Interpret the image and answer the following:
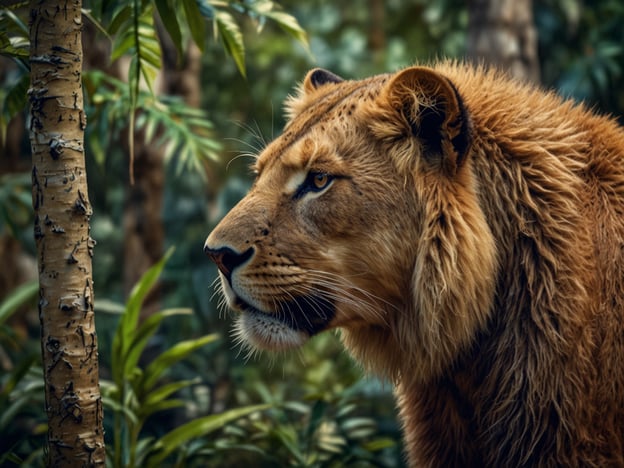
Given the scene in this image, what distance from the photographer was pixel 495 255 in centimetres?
258

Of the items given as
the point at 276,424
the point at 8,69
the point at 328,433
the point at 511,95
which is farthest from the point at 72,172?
the point at 8,69

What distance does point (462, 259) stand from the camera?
2.54 metres

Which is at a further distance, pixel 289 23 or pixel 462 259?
pixel 289 23

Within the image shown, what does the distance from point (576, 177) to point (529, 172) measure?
0.18 meters

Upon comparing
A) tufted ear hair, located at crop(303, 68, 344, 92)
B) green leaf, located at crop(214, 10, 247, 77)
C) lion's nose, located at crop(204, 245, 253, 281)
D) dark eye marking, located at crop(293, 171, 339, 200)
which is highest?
green leaf, located at crop(214, 10, 247, 77)

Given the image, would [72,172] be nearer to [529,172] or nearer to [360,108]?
[360,108]

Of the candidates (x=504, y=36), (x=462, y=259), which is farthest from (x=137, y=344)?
(x=504, y=36)

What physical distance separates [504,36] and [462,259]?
3135 mm

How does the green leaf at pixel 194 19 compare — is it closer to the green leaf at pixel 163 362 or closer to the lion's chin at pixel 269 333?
the lion's chin at pixel 269 333

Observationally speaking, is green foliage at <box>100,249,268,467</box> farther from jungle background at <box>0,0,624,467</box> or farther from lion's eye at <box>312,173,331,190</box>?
lion's eye at <box>312,173,331,190</box>

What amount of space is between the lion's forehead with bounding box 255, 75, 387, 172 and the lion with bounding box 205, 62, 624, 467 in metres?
0.01

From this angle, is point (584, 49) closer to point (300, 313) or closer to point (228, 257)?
point (300, 313)

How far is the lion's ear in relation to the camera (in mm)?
2559

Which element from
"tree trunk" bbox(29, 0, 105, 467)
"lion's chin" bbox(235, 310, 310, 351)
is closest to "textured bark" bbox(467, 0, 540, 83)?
"lion's chin" bbox(235, 310, 310, 351)
